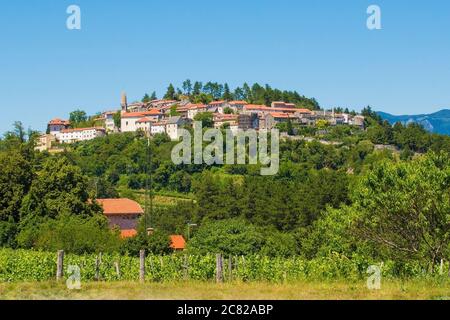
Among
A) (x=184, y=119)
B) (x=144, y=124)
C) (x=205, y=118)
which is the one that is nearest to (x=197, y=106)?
(x=184, y=119)

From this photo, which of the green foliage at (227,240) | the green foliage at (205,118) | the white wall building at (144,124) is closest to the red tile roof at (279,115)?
the green foliage at (205,118)

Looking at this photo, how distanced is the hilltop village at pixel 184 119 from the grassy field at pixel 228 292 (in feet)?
443

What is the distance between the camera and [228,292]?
12875 mm

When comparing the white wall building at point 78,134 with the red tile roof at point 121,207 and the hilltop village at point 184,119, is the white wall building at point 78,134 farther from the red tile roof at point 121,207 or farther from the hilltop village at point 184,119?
the red tile roof at point 121,207

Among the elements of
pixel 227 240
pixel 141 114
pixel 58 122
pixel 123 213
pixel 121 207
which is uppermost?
pixel 141 114

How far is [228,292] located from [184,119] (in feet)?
502

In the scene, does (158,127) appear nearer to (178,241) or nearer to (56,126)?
(56,126)

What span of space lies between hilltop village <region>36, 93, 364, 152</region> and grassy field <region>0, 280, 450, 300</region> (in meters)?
135

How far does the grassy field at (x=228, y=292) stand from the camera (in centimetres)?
1221

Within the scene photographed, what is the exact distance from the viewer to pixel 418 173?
24812mm

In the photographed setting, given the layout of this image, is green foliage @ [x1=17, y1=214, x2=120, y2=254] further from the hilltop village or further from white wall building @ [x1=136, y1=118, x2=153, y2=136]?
→ white wall building @ [x1=136, y1=118, x2=153, y2=136]
